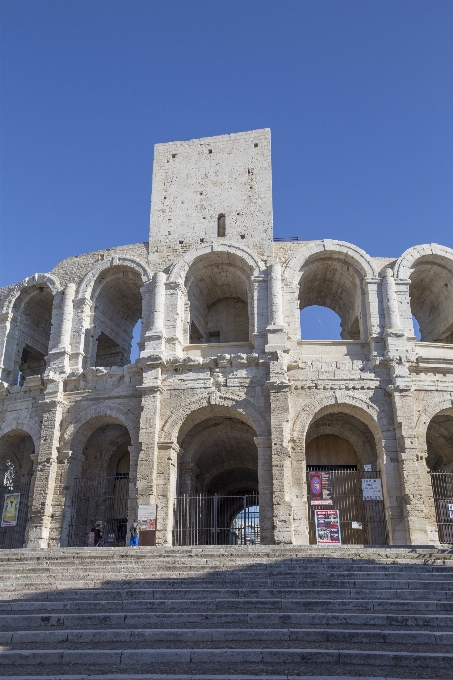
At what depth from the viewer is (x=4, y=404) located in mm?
20094

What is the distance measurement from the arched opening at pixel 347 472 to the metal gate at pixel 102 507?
6.34 meters

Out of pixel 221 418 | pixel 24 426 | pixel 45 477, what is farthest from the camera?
pixel 221 418

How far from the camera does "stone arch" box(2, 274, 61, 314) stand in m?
21.1

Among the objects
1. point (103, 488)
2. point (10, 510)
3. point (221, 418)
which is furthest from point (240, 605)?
point (10, 510)

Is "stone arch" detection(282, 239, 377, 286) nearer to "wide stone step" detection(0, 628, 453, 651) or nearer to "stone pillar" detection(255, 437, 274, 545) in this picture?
"stone pillar" detection(255, 437, 274, 545)

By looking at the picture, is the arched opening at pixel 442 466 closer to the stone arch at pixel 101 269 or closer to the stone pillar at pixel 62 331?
the stone arch at pixel 101 269

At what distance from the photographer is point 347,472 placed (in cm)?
1811

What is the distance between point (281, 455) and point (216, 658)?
9884 mm

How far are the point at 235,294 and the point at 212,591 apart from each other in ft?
46.2

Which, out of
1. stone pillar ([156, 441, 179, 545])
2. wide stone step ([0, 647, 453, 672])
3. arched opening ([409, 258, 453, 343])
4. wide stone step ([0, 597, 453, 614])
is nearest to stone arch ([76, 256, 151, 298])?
stone pillar ([156, 441, 179, 545])

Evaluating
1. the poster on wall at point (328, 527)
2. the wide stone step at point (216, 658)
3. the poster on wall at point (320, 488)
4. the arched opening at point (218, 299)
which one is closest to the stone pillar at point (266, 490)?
the poster on wall at point (328, 527)

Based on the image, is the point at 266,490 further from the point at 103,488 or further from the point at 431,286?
the point at 431,286

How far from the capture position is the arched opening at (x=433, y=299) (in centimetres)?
1992

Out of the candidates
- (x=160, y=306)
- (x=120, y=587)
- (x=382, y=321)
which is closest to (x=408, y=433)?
(x=382, y=321)
